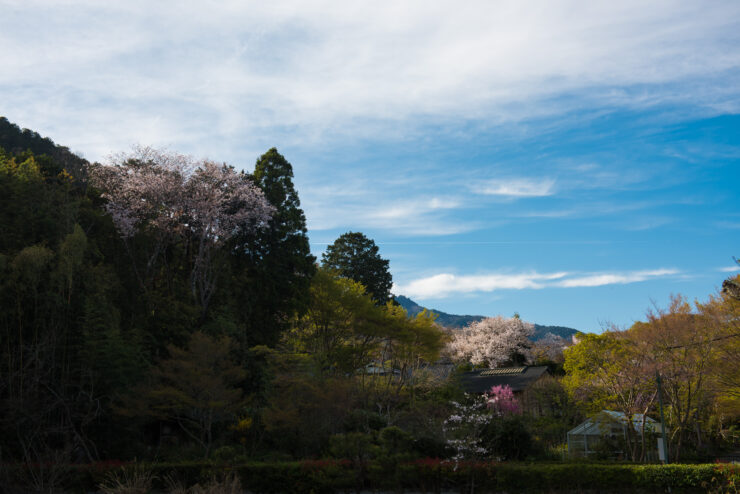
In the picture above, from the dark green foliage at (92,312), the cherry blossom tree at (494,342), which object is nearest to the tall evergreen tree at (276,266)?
the dark green foliage at (92,312)

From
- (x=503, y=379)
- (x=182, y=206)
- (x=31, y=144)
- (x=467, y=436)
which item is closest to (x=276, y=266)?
(x=182, y=206)

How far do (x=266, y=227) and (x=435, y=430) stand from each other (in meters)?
14.9

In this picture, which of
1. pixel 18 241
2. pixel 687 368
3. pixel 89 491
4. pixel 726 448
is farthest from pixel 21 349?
pixel 726 448

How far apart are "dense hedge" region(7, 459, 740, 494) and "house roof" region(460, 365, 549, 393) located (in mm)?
26976

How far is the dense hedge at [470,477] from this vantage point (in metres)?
18.2

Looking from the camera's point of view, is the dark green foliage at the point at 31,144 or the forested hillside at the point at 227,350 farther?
the dark green foliage at the point at 31,144

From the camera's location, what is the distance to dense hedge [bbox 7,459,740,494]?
1825 centimetres

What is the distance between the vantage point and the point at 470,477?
18312 millimetres

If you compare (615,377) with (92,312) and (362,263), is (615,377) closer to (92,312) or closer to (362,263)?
(92,312)

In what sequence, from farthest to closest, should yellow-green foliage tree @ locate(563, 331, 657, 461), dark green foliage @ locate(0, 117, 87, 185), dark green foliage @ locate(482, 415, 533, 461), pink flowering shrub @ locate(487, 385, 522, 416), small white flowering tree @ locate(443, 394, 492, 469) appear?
dark green foliage @ locate(0, 117, 87, 185) < pink flowering shrub @ locate(487, 385, 522, 416) < yellow-green foliage tree @ locate(563, 331, 657, 461) < dark green foliage @ locate(482, 415, 533, 461) < small white flowering tree @ locate(443, 394, 492, 469)

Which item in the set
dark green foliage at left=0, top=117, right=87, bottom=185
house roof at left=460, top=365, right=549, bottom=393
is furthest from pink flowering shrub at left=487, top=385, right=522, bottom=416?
dark green foliage at left=0, top=117, right=87, bottom=185

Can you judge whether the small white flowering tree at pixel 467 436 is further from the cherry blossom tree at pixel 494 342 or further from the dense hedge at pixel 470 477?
the cherry blossom tree at pixel 494 342

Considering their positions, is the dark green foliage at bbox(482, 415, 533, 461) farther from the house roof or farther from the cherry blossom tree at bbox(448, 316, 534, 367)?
the cherry blossom tree at bbox(448, 316, 534, 367)

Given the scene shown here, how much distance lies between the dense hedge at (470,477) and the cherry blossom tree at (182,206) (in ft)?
45.5
